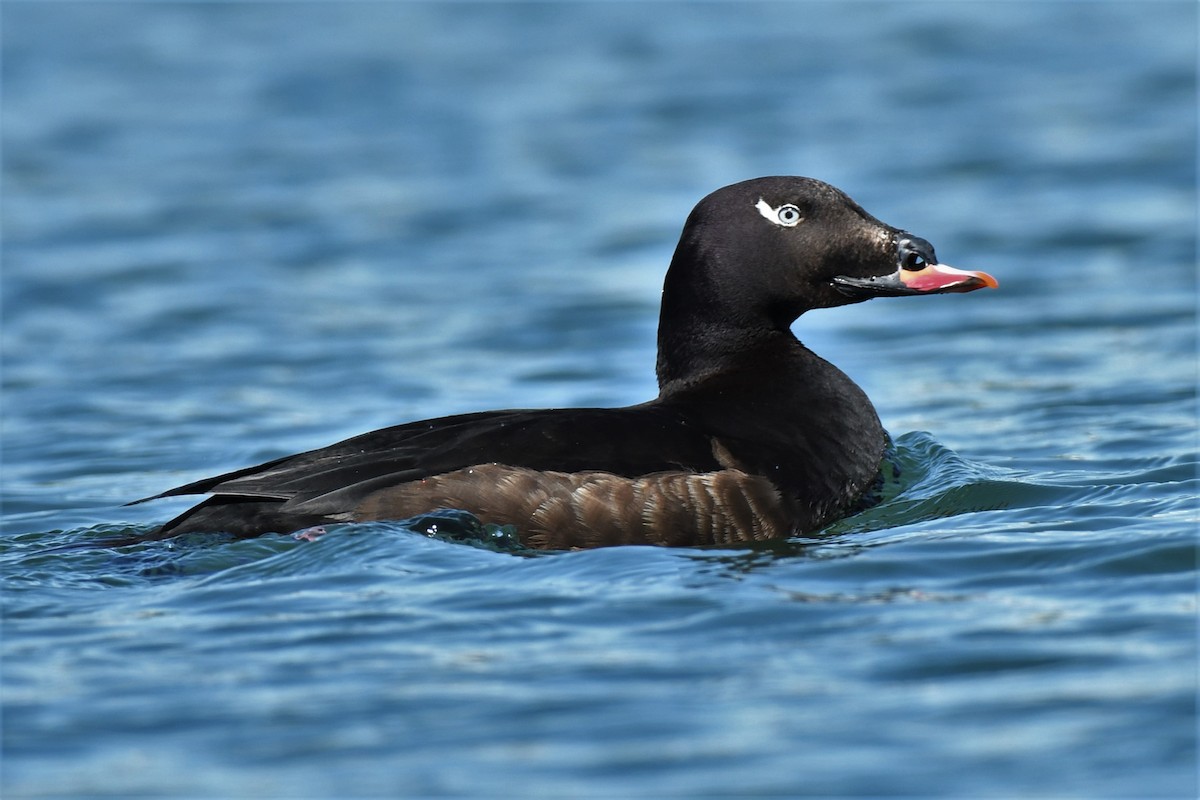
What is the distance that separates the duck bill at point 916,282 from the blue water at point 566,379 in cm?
72

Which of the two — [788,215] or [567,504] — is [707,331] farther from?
[567,504]

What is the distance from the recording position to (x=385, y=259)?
11477 mm

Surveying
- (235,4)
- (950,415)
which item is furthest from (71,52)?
(950,415)

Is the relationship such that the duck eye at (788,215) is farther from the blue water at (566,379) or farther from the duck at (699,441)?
the blue water at (566,379)

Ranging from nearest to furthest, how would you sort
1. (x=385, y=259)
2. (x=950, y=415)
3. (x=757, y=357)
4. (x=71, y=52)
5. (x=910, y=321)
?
(x=757, y=357) → (x=950, y=415) → (x=910, y=321) → (x=385, y=259) → (x=71, y=52)

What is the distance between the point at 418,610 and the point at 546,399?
3928 millimetres

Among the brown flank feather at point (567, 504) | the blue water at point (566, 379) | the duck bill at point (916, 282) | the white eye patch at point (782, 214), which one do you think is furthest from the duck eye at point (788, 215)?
the brown flank feather at point (567, 504)

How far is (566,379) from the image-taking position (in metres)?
9.05

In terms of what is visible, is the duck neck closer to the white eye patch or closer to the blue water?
the white eye patch

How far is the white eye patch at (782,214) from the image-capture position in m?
6.11

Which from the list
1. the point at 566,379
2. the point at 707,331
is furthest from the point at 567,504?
the point at 566,379

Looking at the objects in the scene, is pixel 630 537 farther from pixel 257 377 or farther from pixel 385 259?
pixel 385 259

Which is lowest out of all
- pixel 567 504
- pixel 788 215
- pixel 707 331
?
pixel 567 504

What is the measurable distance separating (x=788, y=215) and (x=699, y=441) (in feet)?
3.37
